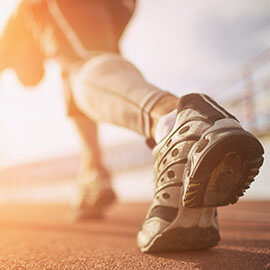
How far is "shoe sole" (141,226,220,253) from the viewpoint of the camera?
0.80 metres

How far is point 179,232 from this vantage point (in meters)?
0.80

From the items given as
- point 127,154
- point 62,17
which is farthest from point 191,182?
point 127,154

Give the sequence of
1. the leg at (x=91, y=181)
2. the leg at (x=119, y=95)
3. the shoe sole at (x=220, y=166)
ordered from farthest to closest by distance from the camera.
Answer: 1. the leg at (x=91, y=181)
2. the leg at (x=119, y=95)
3. the shoe sole at (x=220, y=166)

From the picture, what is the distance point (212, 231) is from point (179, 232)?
95mm

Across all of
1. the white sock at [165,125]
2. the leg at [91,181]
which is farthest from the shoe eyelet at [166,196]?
the leg at [91,181]

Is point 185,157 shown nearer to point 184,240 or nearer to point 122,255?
point 184,240

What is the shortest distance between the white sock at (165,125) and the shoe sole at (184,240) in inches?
8.9

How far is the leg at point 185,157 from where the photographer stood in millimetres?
692

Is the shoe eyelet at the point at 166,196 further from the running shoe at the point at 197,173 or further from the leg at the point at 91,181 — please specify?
the leg at the point at 91,181

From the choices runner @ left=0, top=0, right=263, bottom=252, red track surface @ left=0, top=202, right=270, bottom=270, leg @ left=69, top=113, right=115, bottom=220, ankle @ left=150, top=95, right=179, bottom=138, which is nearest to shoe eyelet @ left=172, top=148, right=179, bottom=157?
runner @ left=0, top=0, right=263, bottom=252

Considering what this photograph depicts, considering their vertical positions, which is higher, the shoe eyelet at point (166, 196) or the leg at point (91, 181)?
the shoe eyelet at point (166, 196)

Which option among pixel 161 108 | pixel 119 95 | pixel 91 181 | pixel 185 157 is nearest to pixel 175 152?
pixel 185 157

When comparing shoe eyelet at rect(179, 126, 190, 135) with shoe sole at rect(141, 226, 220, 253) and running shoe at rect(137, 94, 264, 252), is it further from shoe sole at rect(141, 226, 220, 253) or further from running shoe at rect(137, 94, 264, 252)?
shoe sole at rect(141, 226, 220, 253)

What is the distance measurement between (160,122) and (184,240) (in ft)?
0.95
